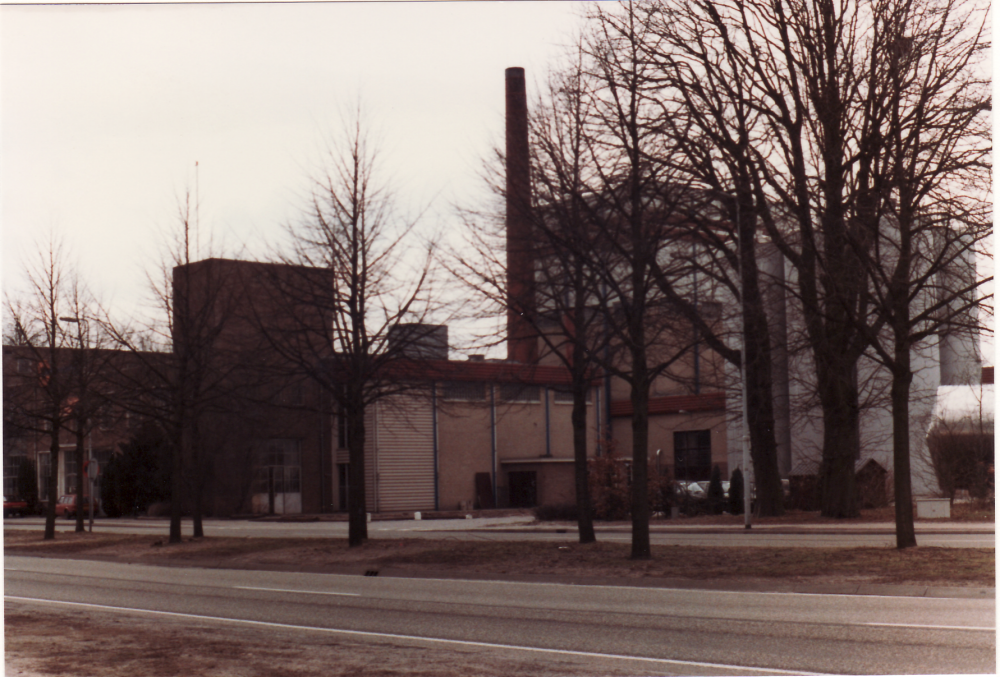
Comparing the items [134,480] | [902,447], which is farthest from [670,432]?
[902,447]

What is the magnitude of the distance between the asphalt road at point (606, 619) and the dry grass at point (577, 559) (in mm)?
1600

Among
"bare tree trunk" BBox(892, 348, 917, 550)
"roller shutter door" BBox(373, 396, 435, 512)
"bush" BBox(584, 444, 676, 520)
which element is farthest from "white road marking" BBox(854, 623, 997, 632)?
"roller shutter door" BBox(373, 396, 435, 512)

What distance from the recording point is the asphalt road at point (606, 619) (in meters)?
9.71

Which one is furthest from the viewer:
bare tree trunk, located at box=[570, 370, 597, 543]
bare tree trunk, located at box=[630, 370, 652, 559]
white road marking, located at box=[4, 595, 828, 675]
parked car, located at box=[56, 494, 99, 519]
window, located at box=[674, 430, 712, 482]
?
parked car, located at box=[56, 494, 99, 519]

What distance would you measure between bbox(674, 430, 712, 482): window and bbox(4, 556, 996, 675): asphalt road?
3865 centimetres

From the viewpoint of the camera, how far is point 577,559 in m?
19.8

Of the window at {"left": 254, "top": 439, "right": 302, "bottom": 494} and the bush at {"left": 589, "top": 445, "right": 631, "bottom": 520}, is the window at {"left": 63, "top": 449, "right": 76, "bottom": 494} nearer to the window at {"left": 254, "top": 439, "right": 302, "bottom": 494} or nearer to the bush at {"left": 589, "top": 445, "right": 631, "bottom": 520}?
the window at {"left": 254, "top": 439, "right": 302, "bottom": 494}

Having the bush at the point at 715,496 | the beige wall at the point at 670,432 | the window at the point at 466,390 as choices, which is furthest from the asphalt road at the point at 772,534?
the beige wall at the point at 670,432

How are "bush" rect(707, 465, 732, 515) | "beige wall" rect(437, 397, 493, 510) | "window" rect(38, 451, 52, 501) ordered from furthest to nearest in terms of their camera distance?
"window" rect(38, 451, 52, 501) < "beige wall" rect(437, 397, 493, 510) < "bush" rect(707, 465, 732, 515)

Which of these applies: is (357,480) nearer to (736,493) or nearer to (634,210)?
(634,210)

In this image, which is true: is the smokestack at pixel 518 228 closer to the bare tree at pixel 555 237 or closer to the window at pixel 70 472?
the bare tree at pixel 555 237

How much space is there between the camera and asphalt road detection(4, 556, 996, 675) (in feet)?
31.9

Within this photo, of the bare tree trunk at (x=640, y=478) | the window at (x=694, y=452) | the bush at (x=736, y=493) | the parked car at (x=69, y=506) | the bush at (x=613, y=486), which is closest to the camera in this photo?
the bare tree trunk at (x=640, y=478)

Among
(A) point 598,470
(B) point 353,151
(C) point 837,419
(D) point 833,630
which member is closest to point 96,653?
(D) point 833,630
